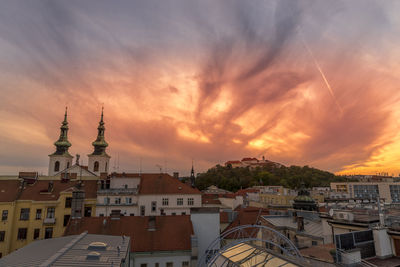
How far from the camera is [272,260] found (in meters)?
15.5

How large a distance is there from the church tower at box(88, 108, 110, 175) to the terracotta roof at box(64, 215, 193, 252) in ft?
182

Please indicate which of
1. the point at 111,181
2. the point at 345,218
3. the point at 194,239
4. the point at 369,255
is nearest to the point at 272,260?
the point at 369,255

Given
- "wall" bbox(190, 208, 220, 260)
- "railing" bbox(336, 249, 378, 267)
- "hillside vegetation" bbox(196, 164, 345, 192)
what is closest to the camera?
"railing" bbox(336, 249, 378, 267)

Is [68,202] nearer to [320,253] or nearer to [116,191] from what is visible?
[116,191]

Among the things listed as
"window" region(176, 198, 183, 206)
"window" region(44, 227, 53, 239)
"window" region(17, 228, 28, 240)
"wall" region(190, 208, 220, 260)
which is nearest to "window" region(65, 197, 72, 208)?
"window" region(44, 227, 53, 239)

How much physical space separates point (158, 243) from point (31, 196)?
30615 millimetres

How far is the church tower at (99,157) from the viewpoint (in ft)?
290

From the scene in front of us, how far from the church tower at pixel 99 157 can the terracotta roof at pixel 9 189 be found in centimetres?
3604

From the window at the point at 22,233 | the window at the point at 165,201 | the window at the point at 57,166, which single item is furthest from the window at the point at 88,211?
the window at the point at 57,166

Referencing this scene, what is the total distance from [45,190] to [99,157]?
38.3 meters

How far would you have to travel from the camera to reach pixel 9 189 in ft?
163

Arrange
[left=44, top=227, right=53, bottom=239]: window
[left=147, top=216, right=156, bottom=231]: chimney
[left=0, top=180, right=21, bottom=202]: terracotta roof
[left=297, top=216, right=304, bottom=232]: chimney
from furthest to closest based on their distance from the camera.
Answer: [left=0, top=180, right=21, bottom=202]: terracotta roof < [left=44, top=227, right=53, bottom=239]: window < [left=147, top=216, right=156, bottom=231]: chimney < [left=297, top=216, right=304, bottom=232]: chimney

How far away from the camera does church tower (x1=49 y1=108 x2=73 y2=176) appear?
88.2m

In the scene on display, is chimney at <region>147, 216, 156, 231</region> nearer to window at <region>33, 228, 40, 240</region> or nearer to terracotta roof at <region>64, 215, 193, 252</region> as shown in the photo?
terracotta roof at <region>64, 215, 193, 252</region>
